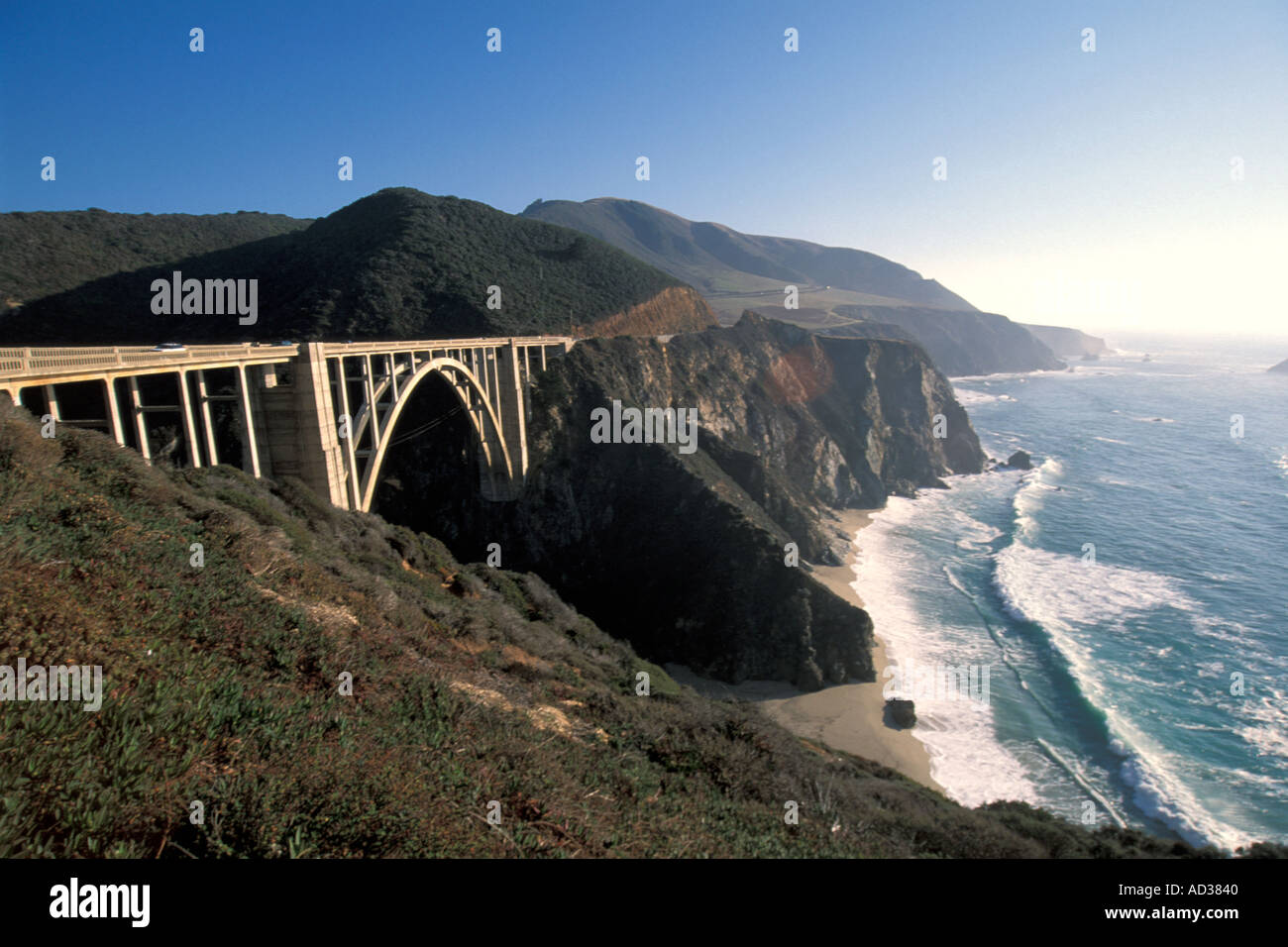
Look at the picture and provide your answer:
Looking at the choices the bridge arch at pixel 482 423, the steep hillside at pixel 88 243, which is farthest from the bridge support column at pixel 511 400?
the steep hillside at pixel 88 243

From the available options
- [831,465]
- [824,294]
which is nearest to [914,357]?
[831,465]

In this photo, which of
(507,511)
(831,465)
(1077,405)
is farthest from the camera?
(1077,405)

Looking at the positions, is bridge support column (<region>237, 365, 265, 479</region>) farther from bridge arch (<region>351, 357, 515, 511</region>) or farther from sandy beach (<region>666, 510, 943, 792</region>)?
sandy beach (<region>666, 510, 943, 792</region>)

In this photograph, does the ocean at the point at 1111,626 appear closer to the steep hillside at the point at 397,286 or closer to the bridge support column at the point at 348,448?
the bridge support column at the point at 348,448

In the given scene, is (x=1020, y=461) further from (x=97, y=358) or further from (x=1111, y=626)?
(x=97, y=358)
